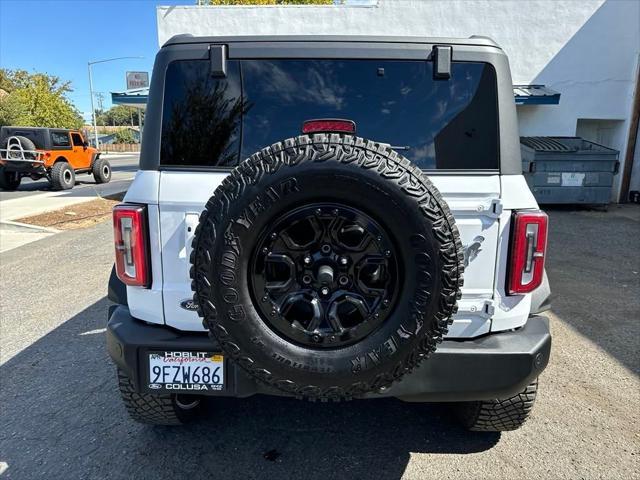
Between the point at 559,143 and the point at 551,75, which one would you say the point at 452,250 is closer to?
the point at 559,143

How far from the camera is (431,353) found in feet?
5.92

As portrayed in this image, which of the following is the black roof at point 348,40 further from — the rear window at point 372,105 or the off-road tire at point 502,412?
the off-road tire at point 502,412

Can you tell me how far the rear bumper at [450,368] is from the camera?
189cm

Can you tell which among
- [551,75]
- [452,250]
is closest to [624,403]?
[452,250]

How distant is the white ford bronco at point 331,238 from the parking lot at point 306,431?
2.08 feet

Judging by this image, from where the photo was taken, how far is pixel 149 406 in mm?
2357

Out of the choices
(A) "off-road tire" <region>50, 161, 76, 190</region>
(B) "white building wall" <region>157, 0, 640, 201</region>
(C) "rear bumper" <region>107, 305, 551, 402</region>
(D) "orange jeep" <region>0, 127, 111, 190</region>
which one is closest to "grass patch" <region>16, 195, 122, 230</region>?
(A) "off-road tire" <region>50, 161, 76, 190</region>

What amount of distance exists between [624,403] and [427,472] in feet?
5.26

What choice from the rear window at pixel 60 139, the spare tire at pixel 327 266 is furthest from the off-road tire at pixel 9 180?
the spare tire at pixel 327 266

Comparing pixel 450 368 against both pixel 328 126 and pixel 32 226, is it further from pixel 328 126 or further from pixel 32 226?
pixel 32 226

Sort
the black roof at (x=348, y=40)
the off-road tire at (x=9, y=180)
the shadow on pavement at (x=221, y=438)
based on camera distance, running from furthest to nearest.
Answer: the off-road tire at (x=9, y=180), the shadow on pavement at (x=221, y=438), the black roof at (x=348, y=40)

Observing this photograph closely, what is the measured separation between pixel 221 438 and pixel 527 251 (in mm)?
1938

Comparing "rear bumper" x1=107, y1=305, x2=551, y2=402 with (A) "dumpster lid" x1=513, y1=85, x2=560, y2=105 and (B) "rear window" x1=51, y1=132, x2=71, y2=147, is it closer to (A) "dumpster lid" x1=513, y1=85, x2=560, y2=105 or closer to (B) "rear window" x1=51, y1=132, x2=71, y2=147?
(A) "dumpster lid" x1=513, y1=85, x2=560, y2=105

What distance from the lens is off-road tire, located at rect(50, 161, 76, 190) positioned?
1541 centimetres
